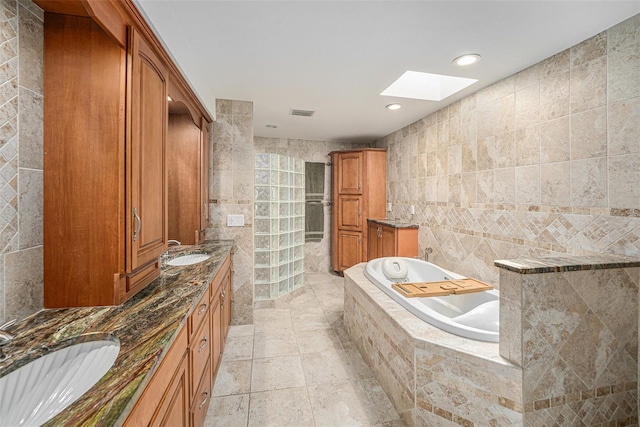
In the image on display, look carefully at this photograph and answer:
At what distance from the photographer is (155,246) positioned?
1438 millimetres

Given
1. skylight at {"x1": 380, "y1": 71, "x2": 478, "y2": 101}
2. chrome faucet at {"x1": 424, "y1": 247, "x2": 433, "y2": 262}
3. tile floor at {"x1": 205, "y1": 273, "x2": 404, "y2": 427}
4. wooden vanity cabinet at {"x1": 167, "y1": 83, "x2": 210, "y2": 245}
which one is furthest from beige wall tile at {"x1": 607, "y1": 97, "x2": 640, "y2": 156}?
wooden vanity cabinet at {"x1": 167, "y1": 83, "x2": 210, "y2": 245}

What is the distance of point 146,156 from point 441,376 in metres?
1.76

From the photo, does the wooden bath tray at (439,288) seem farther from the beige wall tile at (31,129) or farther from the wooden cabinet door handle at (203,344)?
the beige wall tile at (31,129)

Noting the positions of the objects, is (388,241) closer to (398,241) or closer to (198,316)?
(398,241)

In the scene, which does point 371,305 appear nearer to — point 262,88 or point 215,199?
point 215,199

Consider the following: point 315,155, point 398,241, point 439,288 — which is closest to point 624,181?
point 439,288

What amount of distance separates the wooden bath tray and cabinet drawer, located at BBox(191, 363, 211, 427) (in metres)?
1.34

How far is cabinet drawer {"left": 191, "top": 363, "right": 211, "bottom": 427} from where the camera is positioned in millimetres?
1318

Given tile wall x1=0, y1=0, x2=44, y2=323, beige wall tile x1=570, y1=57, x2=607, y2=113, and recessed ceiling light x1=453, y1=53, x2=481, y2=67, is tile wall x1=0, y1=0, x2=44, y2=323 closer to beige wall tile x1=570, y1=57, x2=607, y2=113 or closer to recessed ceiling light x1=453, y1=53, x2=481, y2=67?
recessed ceiling light x1=453, y1=53, x2=481, y2=67

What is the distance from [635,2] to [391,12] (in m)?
1.23

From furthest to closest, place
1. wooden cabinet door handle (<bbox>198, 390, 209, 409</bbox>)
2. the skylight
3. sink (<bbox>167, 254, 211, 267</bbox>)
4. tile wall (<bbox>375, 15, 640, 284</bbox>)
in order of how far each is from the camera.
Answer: the skylight → sink (<bbox>167, 254, 211, 267</bbox>) → tile wall (<bbox>375, 15, 640, 284</bbox>) → wooden cabinet door handle (<bbox>198, 390, 209, 409</bbox>)

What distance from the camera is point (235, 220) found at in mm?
2889

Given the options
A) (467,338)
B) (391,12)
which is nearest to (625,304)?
(467,338)

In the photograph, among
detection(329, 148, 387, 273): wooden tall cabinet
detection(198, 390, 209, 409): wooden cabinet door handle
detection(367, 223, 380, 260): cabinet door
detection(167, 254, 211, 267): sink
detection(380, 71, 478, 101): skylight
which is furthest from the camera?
detection(329, 148, 387, 273): wooden tall cabinet
